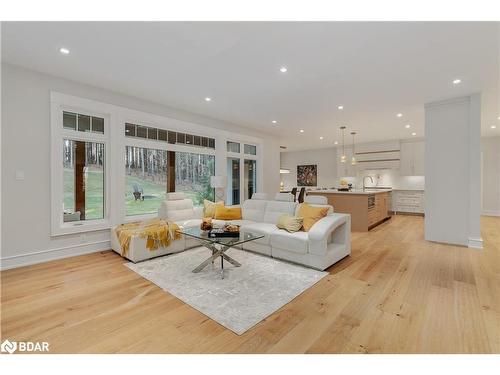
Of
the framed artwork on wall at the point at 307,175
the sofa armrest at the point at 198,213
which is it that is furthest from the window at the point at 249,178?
the framed artwork on wall at the point at 307,175

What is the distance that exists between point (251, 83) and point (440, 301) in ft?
12.3

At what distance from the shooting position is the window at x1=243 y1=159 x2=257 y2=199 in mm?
7160

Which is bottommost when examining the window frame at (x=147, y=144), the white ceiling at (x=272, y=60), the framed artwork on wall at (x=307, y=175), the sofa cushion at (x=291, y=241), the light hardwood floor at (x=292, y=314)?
the light hardwood floor at (x=292, y=314)

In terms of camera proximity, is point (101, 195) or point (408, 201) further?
point (408, 201)

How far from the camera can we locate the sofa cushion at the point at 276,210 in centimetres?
428

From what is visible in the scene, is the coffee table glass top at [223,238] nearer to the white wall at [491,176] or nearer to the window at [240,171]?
the window at [240,171]

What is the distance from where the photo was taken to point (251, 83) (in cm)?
385

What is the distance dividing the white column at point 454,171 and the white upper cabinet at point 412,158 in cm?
407

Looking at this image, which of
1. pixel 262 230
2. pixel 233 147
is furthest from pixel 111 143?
pixel 233 147

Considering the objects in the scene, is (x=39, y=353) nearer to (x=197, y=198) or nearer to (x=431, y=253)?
(x=197, y=198)

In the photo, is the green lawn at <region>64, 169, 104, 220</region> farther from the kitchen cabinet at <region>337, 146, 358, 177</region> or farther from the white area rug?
the kitchen cabinet at <region>337, 146, 358, 177</region>

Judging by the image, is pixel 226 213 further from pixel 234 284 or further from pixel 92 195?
pixel 92 195

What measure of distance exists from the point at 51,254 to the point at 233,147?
4.59 meters

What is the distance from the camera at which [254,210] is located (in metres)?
4.78
